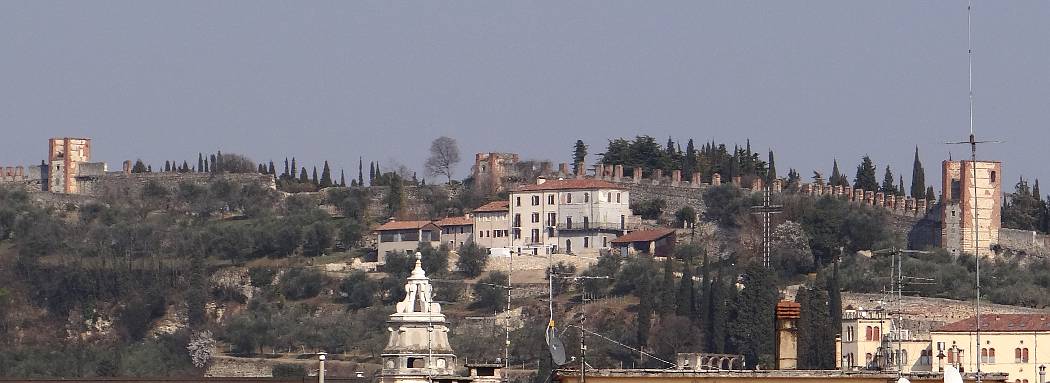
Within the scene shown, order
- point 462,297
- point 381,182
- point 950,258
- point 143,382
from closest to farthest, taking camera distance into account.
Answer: point 143,382 < point 950,258 < point 462,297 < point 381,182

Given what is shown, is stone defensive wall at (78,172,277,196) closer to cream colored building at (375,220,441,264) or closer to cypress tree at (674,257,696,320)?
cream colored building at (375,220,441,264)

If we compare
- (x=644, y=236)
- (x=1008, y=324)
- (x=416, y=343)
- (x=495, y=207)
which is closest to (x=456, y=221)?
(x=495, y=207)

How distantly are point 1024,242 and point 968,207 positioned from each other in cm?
223

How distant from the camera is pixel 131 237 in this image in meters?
121

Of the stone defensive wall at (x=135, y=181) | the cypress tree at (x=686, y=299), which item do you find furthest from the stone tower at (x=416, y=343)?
the stone defensive wall at (x=135, y=181)

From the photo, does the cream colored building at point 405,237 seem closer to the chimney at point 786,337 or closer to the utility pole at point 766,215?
the utility pole at point 766,215

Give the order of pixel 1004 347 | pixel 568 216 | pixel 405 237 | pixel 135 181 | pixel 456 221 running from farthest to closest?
pixel 135 181 < pixel 456 221 < pixel 405 237 < pixel 568 216 < pixel 1004 347

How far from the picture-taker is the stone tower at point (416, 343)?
61062mm

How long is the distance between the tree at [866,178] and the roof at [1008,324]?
32.1m

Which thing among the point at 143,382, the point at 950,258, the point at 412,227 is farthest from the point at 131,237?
the point at 143,382

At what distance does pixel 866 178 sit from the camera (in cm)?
11469

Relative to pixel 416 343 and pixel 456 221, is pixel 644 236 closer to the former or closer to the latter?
pixel 456 221

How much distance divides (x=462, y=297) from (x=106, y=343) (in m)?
12.1

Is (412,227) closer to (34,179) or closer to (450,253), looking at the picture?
(450,253)
